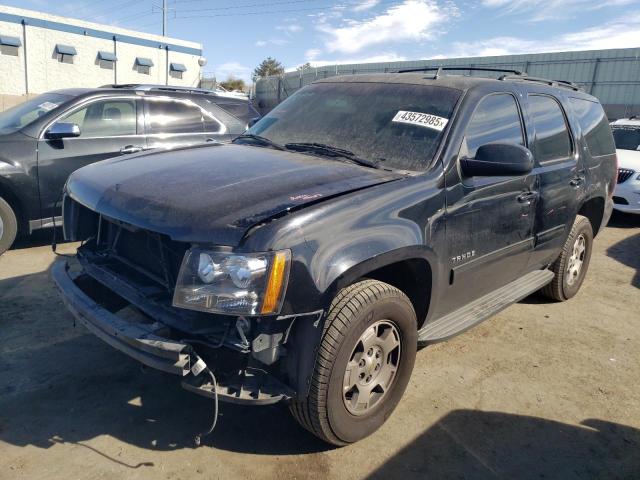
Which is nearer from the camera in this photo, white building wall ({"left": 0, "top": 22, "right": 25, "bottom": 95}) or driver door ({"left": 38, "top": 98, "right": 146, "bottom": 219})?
driver door ({"left": 38, "top": 98, "right": 146, "bottom": 219})

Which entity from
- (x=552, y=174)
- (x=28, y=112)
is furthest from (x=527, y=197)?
(x=28, y=112)

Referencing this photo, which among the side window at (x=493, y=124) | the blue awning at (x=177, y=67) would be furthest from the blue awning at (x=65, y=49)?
the side window at (x=493, y=124)

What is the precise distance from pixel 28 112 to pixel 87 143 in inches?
30.0

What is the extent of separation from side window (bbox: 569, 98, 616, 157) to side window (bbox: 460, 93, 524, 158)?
3.97ft

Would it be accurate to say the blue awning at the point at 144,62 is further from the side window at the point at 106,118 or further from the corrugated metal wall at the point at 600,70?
the side window at the point at 106,118

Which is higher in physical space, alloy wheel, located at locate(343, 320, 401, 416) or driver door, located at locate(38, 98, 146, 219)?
driver door, located at locate(38, 98, 146, 219)

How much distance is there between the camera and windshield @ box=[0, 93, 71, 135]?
18.6 ft

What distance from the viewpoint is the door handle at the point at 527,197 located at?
12.1 feet

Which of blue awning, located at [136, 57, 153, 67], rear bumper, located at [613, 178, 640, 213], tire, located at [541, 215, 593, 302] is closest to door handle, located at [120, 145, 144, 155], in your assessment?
tire, located at [541, 215, 593, 302]

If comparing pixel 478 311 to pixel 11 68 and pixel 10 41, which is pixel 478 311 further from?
pixel 11 68

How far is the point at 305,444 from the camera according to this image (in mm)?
2816

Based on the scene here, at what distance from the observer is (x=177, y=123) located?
6609mm

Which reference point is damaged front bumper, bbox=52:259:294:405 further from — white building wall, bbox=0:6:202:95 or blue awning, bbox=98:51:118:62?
blue awning, bbox=98:51:118:62

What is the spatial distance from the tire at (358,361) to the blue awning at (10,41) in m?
31.2
